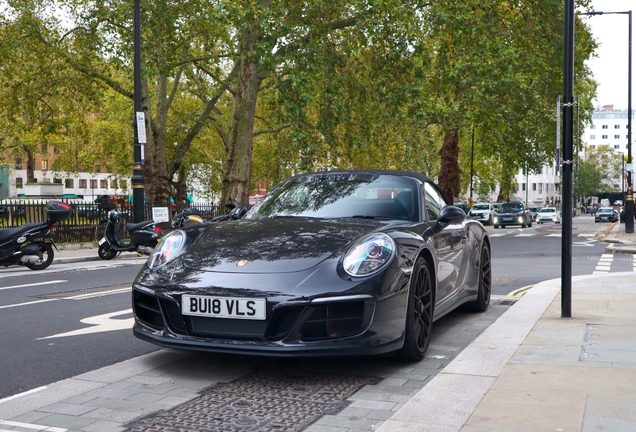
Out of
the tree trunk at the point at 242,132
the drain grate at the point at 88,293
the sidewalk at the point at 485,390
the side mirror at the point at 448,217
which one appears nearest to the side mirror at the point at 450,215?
the side mirror at the point at 448,217

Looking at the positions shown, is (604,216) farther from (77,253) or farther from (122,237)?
(122,237)

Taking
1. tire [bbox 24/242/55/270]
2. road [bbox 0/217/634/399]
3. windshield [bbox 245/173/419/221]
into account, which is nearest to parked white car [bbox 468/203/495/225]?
road [bbox 0/217/634/399]

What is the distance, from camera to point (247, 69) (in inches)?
1036

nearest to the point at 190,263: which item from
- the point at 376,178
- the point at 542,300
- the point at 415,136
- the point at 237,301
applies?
the point at 237,301

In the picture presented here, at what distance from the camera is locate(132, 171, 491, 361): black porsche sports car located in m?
4.33

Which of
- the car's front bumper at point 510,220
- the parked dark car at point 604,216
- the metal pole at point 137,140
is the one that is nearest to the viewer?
the metal pole at point 137,140

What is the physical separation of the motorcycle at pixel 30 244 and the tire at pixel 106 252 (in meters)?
2.62

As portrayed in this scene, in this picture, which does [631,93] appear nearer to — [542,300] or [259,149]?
[259,149]

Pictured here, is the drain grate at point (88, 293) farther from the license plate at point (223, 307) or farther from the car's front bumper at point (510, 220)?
the car's front bumper at point (510, 220)

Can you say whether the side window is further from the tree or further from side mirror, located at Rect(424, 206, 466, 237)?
the tree

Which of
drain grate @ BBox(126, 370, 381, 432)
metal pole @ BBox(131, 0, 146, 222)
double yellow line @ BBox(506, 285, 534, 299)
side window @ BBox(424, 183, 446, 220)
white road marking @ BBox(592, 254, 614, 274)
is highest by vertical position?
metal pole @ BBox(131, 0, 146, 222)

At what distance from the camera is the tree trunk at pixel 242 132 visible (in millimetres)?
26266

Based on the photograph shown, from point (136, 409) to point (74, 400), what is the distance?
42cm

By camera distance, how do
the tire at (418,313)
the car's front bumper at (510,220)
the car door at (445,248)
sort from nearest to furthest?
the tire at (418,313)
the car door at (445,248)
the car's front bumper at (510,220)
